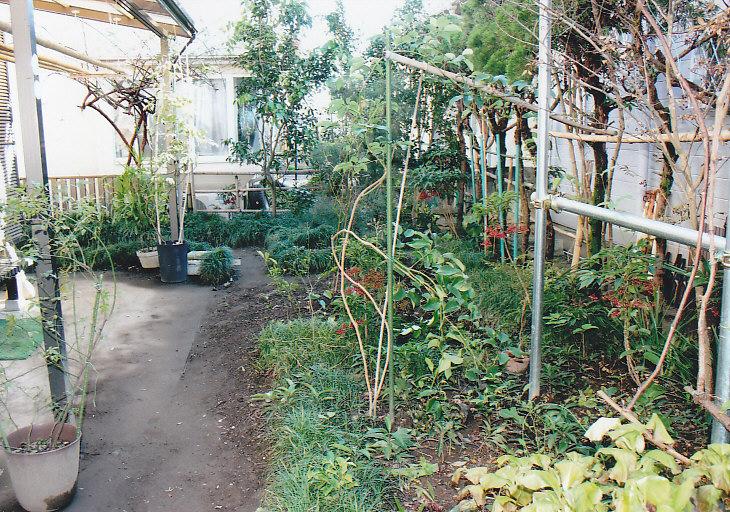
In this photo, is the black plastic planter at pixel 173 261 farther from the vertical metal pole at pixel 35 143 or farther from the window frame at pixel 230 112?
the window frame at pixel 230 112

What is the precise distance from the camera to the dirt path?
3.35 meters

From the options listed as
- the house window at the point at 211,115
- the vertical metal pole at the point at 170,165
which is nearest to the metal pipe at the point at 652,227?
the vertical metal pole at the point at 170,165

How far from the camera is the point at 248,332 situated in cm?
561

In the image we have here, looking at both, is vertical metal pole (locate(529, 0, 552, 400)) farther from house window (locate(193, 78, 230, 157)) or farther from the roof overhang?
house window (locate(193, 78, 230, 157))

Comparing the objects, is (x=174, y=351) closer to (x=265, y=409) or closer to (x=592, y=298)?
(x=265, y=409)

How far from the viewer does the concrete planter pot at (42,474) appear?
10.0ft

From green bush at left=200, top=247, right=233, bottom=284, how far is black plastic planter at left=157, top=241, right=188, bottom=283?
0.23 meters

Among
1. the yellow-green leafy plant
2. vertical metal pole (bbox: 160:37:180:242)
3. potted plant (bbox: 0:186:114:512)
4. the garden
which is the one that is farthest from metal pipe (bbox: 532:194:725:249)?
vertical metal pole (bbox: 160:37:180:242)

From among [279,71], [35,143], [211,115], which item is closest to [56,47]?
[35,143]

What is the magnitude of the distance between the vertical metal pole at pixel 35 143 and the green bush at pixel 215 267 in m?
4.14

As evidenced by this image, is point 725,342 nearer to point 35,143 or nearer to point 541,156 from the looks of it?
point 541,156

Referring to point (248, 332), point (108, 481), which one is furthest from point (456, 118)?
point (108, 481)

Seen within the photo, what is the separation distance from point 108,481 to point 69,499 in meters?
0.26

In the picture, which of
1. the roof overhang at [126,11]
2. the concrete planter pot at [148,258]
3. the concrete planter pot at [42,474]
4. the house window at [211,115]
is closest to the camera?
the concrete planter pot at [42,474]
